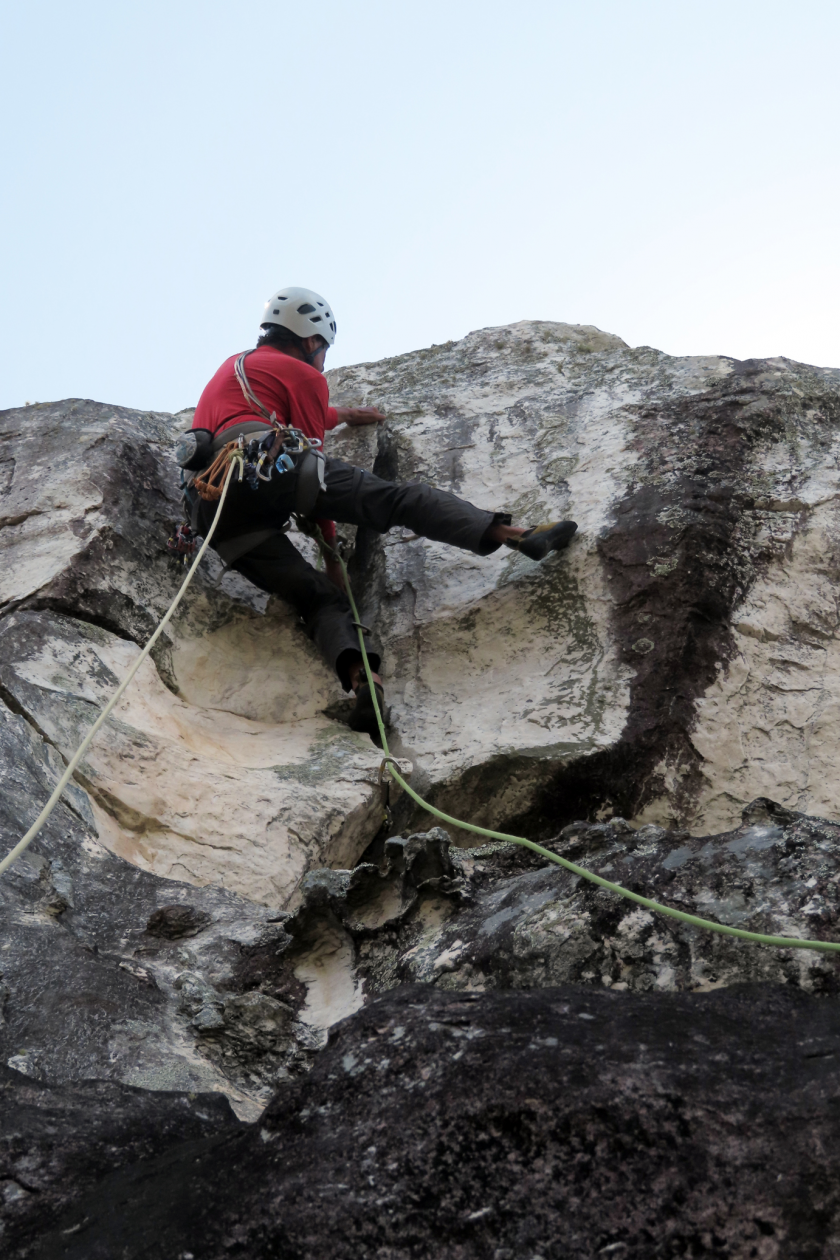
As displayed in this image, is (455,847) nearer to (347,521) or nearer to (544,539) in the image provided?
(544,539)

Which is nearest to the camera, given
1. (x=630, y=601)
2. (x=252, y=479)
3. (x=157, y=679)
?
(x=630, y=601)

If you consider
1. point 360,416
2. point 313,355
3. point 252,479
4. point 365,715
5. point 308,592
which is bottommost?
point 365,715

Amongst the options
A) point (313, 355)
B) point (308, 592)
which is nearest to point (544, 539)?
point (308, 592)

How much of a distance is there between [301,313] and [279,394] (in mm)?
555

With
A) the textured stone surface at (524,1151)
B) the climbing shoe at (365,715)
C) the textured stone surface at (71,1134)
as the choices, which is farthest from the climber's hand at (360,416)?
the textured stone surface at (524,1151)

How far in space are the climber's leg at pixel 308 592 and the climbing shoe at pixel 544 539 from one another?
0.71 metres

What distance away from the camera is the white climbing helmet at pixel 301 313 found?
5441 mm

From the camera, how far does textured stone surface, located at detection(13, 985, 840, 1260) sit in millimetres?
1488

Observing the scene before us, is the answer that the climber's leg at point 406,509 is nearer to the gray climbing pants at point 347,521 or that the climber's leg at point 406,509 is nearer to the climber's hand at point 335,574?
the gray climbing pants at point 347,521

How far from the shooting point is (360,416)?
5660mm

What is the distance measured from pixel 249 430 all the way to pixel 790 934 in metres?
3.27

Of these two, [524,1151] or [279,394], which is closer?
[524,1151]

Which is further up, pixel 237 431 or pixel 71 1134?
pixel 237 431

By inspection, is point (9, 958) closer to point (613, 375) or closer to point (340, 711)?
point (340, 711)
